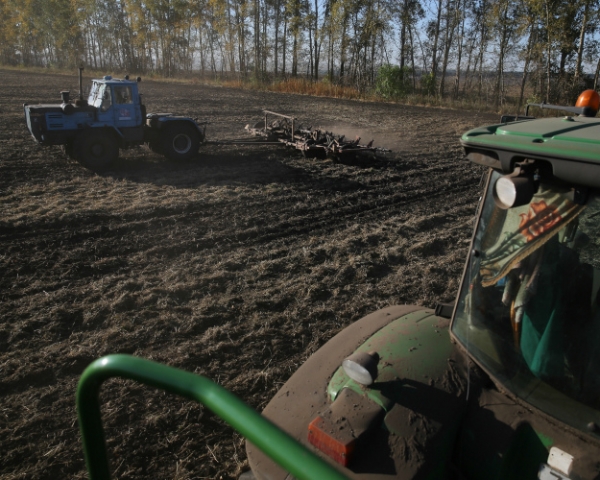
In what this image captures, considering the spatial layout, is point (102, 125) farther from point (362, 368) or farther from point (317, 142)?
point (362, 368)

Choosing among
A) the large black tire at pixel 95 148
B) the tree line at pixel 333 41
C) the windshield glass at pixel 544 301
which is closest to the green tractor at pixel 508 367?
the windshield glass at pixel 544 301

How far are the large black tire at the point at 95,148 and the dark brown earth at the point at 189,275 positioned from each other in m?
0.28

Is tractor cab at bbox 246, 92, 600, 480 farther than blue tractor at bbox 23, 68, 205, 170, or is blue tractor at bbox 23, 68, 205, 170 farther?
blue tractor at bbox 23, 68, 205, 170

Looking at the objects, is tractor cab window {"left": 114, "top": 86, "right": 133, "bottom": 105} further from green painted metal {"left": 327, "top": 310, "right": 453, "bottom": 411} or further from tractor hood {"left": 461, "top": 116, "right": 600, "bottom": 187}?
tractor hood {"left": 461, "top": 116, "right": 600, "bottom": 187}

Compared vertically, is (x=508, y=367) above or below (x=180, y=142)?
above

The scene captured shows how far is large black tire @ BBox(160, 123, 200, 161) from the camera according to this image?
436 inches

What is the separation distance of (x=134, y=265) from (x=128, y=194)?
3146mm

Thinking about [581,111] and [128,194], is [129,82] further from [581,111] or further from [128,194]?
[581,111]

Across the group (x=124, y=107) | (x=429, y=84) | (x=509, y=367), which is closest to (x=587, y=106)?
(x=509, y=367)

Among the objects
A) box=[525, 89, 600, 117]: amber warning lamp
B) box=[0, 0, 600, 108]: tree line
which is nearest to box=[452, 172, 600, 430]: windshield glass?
box=[525, 89, 600, 117]: amber warning lamp

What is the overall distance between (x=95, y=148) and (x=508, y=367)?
9.86 metres

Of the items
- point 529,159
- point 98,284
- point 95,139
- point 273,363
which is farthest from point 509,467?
point 95,139

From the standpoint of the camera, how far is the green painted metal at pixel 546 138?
5.10 feet

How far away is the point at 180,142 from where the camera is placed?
11281mm
